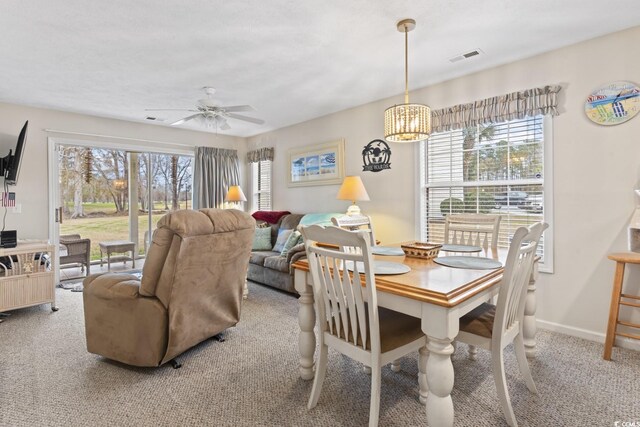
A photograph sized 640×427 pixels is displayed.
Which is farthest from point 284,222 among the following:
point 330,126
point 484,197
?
point 484,197

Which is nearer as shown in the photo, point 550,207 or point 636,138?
point 636,138

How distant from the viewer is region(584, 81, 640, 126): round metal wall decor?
2.45m

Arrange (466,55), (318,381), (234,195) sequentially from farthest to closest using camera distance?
(234,195), (466,55), (318,381)

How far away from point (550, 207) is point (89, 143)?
5.75 meters

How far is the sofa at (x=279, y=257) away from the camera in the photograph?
12.8 feet

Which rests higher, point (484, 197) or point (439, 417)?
point (484, 197)

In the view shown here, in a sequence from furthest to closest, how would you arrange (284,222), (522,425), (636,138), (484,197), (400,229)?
(284,222)
(400,229)
(484,197)
(636,138)
(522,425)

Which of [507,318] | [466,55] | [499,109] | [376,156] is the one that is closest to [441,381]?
[507,318]

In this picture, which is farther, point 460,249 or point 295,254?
point 295,254

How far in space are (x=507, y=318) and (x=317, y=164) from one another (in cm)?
365

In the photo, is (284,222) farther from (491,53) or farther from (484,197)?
(491,53)

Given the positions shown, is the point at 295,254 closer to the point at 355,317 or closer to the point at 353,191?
the point at 353,191

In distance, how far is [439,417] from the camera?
1.39 meters

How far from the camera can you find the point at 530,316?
2.30 metres
